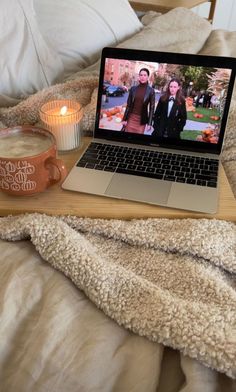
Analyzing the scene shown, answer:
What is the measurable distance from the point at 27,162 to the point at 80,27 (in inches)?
28.3

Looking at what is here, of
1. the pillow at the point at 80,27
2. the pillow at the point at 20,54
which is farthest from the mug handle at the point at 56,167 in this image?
the pillow at the point at 80,27

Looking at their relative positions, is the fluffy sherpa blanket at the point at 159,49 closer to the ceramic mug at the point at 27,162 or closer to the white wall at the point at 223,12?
the ceramic mug at the point at 27,162

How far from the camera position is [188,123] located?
0.76 meters

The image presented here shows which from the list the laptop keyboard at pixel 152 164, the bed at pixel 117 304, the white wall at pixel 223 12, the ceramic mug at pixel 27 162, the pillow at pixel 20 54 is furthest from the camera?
the white wall at pixel 223 12

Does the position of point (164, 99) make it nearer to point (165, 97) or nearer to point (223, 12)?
point (165, 97)

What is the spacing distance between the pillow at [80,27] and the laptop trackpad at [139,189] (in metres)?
0.55

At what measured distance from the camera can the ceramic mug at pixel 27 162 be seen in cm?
61

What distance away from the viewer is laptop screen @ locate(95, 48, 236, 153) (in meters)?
0.74

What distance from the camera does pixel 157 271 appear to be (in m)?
0.53

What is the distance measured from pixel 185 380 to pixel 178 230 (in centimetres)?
22

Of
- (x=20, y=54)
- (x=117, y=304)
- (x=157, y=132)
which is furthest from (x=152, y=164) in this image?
(x=20, y=54)

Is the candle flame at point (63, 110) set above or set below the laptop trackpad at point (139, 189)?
above

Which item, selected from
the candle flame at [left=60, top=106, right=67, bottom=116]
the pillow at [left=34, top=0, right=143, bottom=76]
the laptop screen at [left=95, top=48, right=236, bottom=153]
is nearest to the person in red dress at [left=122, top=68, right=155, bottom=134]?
the laptop screen at [left=95, top=48, right=236, bottom=153]

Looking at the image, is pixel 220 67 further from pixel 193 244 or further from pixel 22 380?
pixel 22 380
